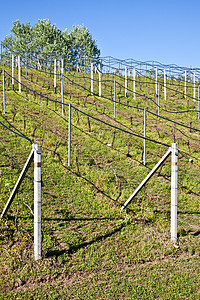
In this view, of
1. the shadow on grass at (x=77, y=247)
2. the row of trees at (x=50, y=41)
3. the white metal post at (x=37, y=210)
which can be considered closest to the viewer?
the white metal post at (x=37, y=210)

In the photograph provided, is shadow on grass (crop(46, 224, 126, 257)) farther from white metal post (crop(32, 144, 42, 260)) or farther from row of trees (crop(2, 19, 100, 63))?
row of trees (crop(2, 19, 100, 63))

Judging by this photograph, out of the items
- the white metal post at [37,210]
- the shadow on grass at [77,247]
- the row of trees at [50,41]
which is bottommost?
the shadow on grass at [77,247]

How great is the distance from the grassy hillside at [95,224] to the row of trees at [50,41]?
3592 centimetres

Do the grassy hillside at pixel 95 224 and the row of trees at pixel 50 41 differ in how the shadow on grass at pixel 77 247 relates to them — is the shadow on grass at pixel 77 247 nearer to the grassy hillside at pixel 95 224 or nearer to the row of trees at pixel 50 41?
the grassy hillside at pixel 95 224

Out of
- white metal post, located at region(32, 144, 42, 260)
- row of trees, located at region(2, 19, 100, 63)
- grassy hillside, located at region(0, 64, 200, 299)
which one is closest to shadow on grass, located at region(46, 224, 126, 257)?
grassy hillside, located at region(0, 64, 200, 299)

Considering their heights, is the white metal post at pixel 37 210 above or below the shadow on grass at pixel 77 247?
above

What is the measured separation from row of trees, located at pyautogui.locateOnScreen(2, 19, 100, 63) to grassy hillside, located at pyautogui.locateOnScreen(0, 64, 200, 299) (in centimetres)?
3592

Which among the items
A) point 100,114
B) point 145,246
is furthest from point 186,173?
point 100,114

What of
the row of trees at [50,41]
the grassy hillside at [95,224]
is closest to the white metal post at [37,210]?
the grassy hillside at [95,224]

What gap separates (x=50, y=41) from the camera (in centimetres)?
4497

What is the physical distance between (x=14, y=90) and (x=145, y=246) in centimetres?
1252

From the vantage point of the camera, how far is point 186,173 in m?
8.68

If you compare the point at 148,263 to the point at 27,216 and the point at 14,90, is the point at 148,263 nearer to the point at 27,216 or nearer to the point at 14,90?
the point at 27,216

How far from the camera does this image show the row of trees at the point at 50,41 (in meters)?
43.5
